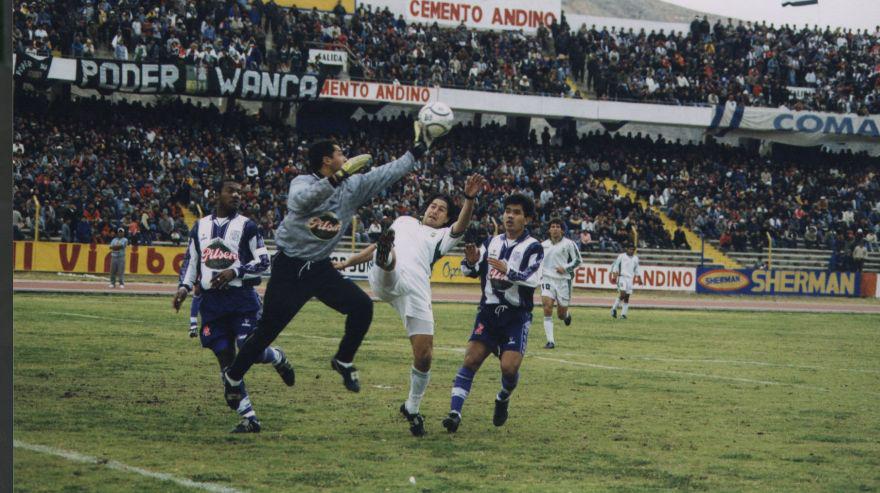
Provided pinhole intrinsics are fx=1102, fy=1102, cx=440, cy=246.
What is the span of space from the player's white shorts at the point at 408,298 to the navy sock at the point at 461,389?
2.23 feet

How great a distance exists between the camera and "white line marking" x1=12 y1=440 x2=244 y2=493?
6.77 metres

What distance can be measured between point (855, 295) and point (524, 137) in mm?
16464

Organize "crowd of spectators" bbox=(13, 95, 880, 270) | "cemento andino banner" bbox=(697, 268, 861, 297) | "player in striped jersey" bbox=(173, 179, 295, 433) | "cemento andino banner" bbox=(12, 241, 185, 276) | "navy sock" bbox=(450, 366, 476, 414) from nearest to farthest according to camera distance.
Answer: "navy sock" bbox=(450, 366, 476, 414), "player in striped jersey" bbox=(173, 179, 295, 433), "cemento andino banner" bbox=(12, 241, 185, 276), "crowd of spectators" bbox=(13, 95, 880, 270), "cemento andino banner" bbox=(697, 268, 861, 297)

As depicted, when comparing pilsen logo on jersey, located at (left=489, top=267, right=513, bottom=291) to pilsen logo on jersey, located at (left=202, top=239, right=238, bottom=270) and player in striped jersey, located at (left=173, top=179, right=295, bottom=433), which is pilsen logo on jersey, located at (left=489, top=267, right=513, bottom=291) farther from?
pilsen logo on jersey, located at (left=202, top=239, right=238, bottom=270)

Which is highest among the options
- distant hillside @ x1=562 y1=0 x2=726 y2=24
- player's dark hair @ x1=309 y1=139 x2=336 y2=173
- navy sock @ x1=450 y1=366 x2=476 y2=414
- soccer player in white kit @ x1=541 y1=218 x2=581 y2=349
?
distant hillside @ x1=562 y1=0 x2=726 y2=24

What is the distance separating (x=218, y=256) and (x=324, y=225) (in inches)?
65.7

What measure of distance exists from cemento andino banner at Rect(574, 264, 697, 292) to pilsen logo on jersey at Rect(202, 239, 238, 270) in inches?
1259

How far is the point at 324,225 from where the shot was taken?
29.2ft

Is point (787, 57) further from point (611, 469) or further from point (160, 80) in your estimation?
point (611, 469)

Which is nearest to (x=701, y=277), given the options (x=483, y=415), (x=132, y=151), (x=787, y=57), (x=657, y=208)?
(x=657, y=208)

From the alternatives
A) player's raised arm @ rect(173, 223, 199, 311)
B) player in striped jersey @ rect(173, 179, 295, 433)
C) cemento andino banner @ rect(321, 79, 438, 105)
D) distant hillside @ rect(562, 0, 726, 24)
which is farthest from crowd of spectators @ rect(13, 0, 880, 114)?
distant hillside @ rect(562, 0, 726, 24)

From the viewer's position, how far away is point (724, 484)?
7.54 metres

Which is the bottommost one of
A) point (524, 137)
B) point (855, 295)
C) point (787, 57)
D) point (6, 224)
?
point (855, 295)

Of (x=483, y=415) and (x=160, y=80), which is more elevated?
(x=160, y=80)
